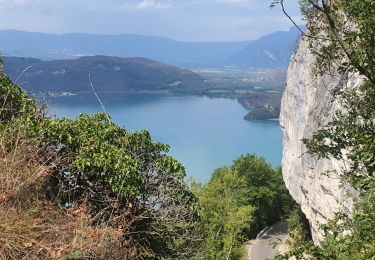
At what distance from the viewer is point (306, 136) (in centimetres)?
2197

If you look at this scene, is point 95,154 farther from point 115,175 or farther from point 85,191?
point 85,191

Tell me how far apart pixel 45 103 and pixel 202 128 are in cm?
8648

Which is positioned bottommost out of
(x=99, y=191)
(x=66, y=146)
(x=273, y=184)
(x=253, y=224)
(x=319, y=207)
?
(x=253, y=224)

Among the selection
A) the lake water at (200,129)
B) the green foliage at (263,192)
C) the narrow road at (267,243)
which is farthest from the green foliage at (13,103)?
the lake water at (200,129)

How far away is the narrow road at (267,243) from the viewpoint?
26.6 meters

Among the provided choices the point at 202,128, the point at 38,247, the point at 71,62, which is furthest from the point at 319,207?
the point at 71,62

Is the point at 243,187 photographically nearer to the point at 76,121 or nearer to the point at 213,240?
the point at 213,240

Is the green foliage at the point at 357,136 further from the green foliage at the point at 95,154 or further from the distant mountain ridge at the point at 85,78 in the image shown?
the distant mountain ridge at the point at 85,78

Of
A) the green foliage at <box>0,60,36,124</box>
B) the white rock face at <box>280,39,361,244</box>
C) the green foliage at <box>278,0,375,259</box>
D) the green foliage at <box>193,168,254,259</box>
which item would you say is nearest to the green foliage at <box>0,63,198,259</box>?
the green foliage at <box>0,60,36,124</box>

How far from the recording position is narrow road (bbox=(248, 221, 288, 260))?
87.3 ft

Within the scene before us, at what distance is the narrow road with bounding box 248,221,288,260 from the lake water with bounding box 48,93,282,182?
1556 centimetres

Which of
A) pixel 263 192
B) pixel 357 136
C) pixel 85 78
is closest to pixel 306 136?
pixel 263 192

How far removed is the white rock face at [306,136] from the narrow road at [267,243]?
312cm

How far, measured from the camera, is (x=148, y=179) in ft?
27.5
